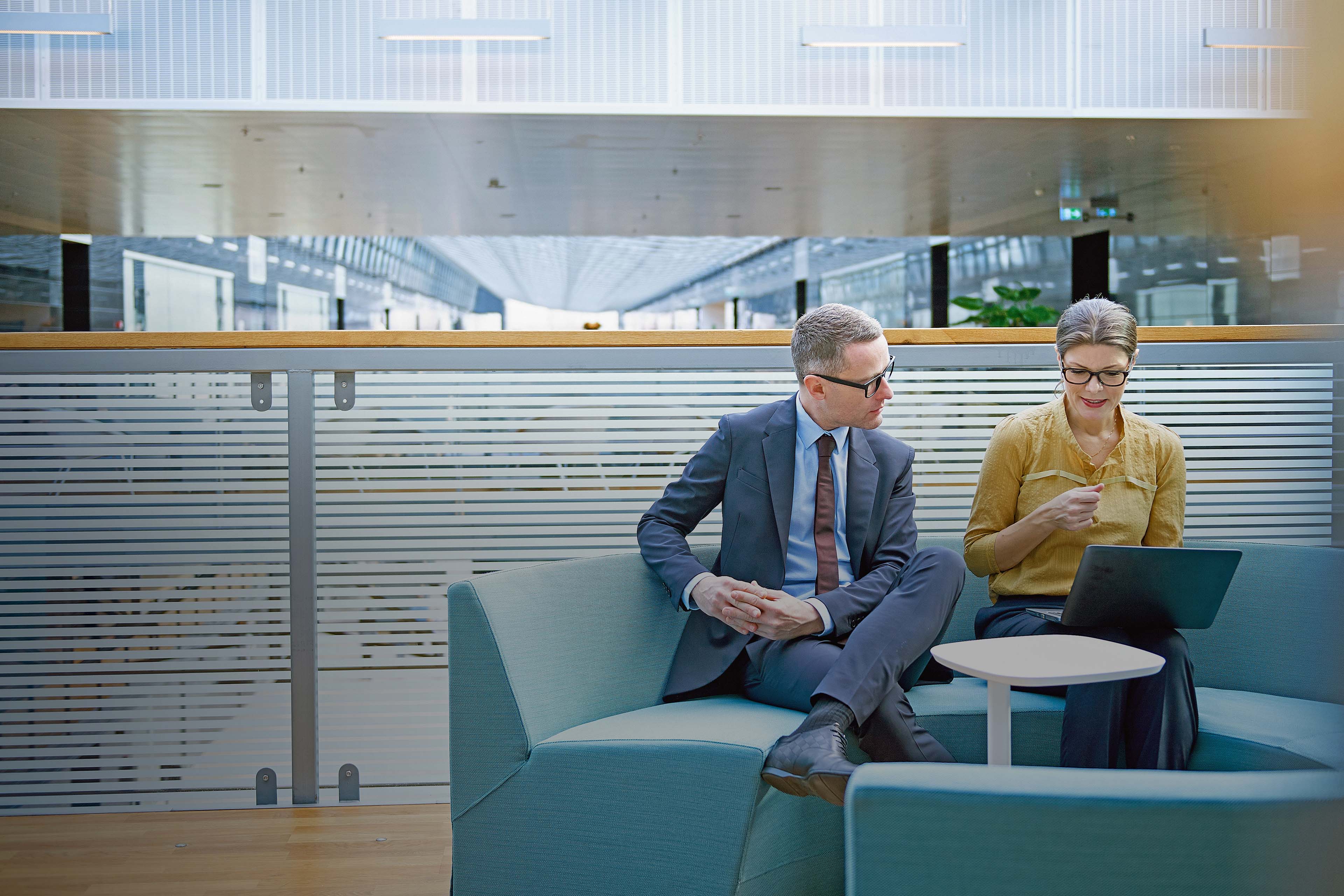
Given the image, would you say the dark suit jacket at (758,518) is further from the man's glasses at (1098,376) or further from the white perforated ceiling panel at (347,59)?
the white perforated ceiling panel at (347,59)

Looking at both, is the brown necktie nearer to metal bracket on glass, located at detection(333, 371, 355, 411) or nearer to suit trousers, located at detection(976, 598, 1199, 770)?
suit trousers, located at detection(976, 598, 1199, 770)

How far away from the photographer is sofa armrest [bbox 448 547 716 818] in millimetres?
1787

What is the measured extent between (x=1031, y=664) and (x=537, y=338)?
1.56 metres

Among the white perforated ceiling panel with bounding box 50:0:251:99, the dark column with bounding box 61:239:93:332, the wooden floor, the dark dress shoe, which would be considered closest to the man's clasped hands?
the dark dress shoe

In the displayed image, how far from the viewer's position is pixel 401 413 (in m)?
2.64

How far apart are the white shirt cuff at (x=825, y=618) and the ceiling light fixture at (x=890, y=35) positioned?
324 inches

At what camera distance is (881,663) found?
1.75m

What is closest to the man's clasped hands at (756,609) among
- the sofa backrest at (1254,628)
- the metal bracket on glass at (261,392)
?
the sofa backrest at (1254,628)

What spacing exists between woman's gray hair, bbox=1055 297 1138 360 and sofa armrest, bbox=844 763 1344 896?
4.57 feet

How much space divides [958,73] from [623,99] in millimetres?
3245

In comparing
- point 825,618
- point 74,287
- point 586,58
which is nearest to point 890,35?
point 586,58

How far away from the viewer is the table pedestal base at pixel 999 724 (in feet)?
5.12

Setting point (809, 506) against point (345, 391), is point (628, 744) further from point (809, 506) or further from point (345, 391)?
point (345, 391)

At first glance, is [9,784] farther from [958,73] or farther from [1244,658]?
[958,73]
